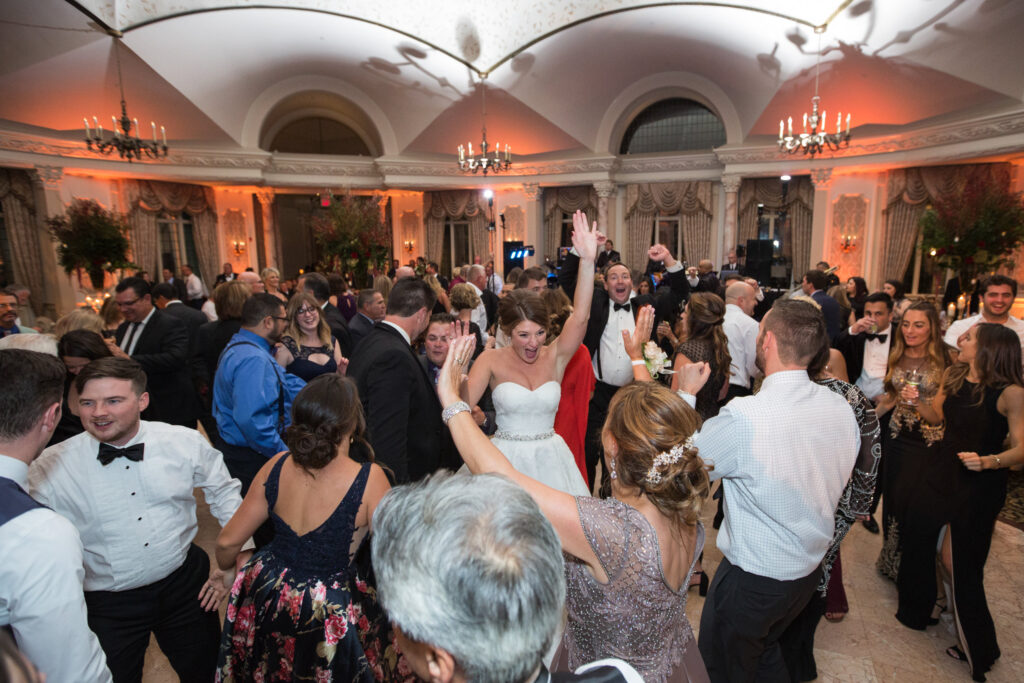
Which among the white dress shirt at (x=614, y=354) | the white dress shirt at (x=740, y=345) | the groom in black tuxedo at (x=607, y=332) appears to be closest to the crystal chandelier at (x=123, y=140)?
the groom in black tuxedo at (x=607, y=332)

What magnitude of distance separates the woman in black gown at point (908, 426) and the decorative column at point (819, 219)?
9.75m

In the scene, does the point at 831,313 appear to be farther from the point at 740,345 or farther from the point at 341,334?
the point at 341,334

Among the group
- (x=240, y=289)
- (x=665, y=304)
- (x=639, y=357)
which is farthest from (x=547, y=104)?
(x=639, y=357)

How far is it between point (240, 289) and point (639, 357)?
111 inches

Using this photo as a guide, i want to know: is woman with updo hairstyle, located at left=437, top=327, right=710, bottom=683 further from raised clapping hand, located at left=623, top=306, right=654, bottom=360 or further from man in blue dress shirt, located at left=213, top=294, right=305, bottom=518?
man in blue dress shirt, located at left=213, top=294, right=305, bottom=518

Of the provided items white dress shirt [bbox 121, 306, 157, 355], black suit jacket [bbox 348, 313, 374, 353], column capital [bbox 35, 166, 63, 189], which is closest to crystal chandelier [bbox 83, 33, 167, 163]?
column capital [bbox 35, 166, 63, 189]

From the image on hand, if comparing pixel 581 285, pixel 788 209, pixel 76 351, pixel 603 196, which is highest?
pixel 603 196

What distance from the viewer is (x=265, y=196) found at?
13.1 meters

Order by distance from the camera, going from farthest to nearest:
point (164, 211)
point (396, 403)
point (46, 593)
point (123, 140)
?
point (164, 211) < point (123, 140) < point (396, 403) < point (46, 593)

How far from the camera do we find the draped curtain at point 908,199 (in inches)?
399

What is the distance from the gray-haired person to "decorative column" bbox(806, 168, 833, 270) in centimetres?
1267

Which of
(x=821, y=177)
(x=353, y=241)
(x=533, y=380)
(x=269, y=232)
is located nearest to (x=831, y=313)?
(x=533, y=380)

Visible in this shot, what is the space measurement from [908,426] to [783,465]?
152 cm

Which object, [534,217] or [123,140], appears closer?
[123,140]
